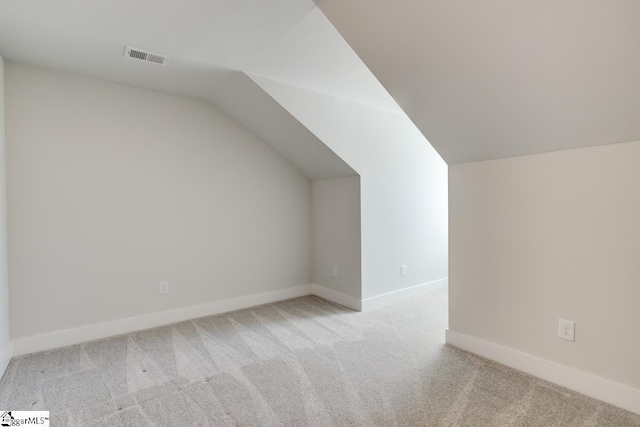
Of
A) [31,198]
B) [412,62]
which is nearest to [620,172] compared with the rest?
[412,62]

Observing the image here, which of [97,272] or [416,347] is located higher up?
[97,272]

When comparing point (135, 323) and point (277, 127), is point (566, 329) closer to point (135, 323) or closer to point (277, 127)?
point (277, 127)

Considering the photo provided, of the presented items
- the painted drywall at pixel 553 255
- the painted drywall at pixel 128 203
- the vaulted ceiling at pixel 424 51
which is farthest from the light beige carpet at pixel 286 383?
the vaulted ceiling at pixel 424 51

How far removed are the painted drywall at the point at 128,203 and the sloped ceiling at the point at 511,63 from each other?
6.47 ft

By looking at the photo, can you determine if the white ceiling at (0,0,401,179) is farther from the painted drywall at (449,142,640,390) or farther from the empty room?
the painted drywall at (449,142,640,390)

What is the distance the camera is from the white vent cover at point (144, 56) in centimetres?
221

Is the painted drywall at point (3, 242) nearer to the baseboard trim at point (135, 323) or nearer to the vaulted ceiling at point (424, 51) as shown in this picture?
the baseboard trim at point (135, 323)

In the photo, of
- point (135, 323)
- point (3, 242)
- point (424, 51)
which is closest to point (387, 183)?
point (424, 51)

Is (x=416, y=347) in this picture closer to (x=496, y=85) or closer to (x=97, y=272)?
(x=496, y=85)

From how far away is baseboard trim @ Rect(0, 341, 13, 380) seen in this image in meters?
2.11

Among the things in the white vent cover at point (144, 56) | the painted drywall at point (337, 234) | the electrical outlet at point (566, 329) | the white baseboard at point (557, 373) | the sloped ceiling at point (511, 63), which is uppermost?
the white vent cover at point (144, 56)

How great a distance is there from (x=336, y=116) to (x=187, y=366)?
250cm

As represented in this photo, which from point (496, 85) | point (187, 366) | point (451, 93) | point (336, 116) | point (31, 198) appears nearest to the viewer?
point (496, 85)

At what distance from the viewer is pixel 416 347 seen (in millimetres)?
2451
